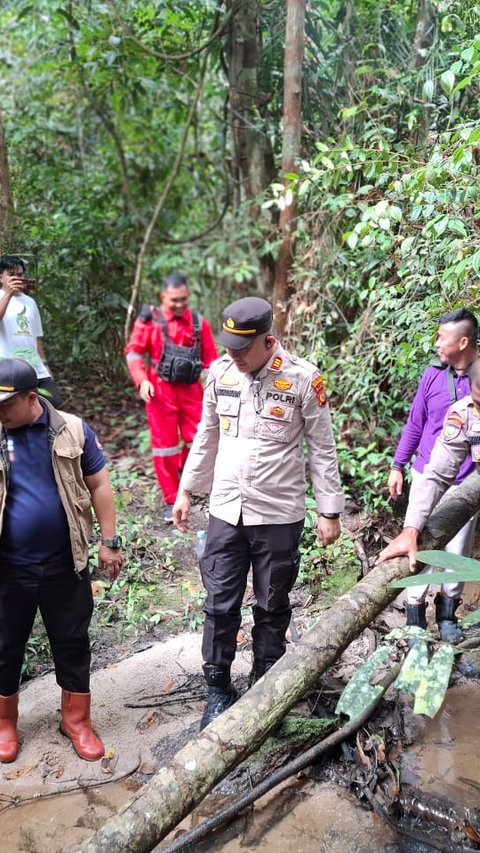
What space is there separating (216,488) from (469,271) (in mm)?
2352

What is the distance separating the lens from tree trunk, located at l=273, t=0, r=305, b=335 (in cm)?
581

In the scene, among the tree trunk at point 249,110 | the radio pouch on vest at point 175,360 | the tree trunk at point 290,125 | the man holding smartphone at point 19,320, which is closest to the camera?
the man holding smartphone at point 19,320

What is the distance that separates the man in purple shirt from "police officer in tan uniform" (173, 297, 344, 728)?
841 millimetres

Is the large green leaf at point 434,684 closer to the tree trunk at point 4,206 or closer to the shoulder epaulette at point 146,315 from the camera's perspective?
the shoulder epaulette at point 146,315

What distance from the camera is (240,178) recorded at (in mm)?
7484

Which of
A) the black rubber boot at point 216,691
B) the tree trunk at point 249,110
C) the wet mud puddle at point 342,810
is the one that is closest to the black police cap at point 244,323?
the black rubber boot at point 216,691

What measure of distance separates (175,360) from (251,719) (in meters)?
3.42

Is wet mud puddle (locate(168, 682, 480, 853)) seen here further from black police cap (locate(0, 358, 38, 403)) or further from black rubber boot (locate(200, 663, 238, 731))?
black police cap (locate(0, 358, 38, 403))

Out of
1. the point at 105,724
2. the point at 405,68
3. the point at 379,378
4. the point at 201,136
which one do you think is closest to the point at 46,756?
the point at 105,724

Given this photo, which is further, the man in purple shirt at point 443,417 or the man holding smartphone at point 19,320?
the man holding smartphone at point 19,320

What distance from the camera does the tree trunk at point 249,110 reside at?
6.88 m

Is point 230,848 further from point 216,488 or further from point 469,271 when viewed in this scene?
point 469,271

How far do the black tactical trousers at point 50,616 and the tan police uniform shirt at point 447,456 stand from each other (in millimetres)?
1657

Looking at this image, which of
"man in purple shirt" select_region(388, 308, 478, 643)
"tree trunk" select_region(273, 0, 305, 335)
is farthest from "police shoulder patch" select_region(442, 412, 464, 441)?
"tree trunk" select_region(273, 0, 305, 335)
